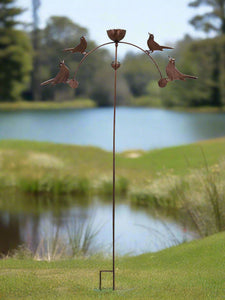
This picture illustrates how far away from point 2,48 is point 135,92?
10.4 metres

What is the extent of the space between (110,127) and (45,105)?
7806mm

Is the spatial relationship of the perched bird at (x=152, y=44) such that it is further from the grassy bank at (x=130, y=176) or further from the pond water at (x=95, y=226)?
the pond water at (x=95, y=226)

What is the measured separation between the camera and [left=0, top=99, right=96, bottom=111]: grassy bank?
27.6 meters

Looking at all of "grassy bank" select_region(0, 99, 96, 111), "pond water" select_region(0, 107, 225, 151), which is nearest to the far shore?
"grassy bank" select_region(0, 99, 96, 111)

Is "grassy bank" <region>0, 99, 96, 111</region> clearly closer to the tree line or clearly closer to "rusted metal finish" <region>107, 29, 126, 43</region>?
the tree line

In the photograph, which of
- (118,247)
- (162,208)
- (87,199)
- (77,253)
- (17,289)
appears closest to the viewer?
(17,289)

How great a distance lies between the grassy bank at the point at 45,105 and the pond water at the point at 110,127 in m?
0.90

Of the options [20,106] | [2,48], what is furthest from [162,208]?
[20,106]

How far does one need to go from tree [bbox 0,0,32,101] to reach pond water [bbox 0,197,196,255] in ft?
55.1

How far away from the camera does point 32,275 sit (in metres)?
3.61

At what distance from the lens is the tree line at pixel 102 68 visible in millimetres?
25406

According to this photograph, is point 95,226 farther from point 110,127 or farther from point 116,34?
point 110,127

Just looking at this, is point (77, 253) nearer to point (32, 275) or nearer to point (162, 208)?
point (32, 275)

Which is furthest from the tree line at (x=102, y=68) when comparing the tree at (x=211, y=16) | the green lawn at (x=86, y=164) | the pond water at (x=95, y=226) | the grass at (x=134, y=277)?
the grass at (x=134, y=277)
